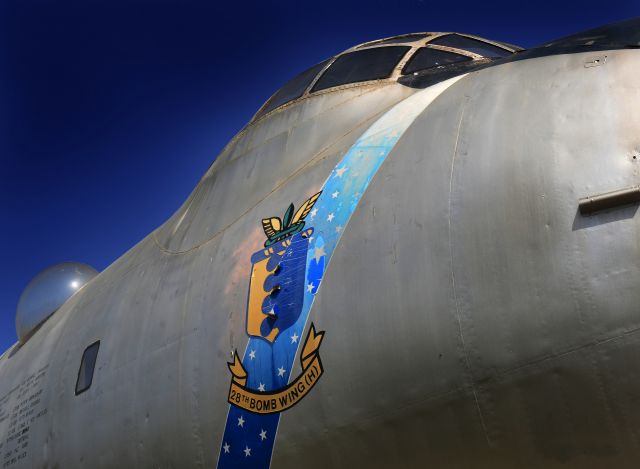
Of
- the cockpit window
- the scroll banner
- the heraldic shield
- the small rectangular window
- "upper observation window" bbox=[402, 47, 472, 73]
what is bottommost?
the scroll banner

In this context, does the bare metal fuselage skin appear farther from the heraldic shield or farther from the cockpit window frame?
the cockpit window frame

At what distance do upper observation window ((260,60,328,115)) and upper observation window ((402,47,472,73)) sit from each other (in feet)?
3.69

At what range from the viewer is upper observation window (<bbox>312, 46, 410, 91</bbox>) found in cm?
711

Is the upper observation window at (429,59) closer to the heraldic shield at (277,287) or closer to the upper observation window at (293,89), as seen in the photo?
the upper observation window at (293,89)

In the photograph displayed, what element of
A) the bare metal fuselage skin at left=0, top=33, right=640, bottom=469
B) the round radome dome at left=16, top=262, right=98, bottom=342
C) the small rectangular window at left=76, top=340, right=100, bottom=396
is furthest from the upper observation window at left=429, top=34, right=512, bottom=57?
the round radome dome at left=16, top=262, right=98, bottom=342

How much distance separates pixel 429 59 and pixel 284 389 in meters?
3.70

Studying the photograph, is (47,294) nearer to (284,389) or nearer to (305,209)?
(305,209)

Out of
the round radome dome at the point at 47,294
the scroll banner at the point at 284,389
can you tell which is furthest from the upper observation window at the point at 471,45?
the round radome dome at the point at 47,294

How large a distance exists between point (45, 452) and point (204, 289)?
2827mm

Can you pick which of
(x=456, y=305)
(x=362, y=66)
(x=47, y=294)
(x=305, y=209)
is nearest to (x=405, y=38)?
(x=362, y=66)

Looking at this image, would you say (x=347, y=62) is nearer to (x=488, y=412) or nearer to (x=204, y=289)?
(x=204, y=289)

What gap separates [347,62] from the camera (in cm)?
750

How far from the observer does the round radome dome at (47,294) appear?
10.0 meters

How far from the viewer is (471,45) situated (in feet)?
24.0
